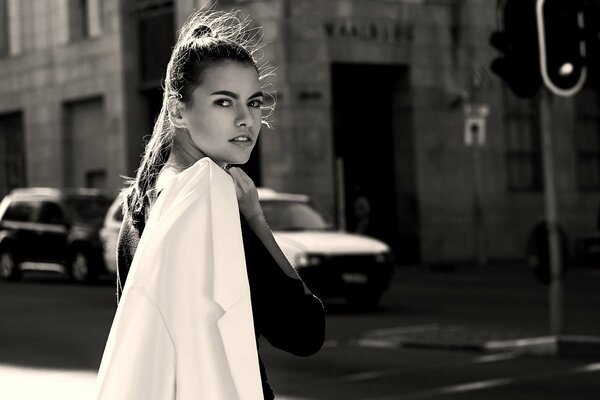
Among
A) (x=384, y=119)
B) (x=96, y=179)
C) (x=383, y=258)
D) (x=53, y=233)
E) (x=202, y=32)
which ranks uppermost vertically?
(x=384, y=119)

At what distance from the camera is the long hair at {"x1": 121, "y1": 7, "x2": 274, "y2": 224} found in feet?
7.89

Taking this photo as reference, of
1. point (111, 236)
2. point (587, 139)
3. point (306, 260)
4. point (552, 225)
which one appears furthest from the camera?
point (587, 139)

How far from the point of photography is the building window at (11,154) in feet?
122

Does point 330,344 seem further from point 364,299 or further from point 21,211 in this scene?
point 21,211

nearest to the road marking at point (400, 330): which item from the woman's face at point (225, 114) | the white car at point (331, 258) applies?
the white car at point (331, 258)

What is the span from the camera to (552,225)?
1170 cm

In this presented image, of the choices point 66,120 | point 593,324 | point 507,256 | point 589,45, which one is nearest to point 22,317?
point 593,324

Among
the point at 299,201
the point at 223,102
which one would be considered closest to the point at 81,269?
the point at 299,201

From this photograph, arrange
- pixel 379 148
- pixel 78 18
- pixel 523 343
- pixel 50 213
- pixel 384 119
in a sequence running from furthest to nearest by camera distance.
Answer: pixel 78 18 → pixel 379 148 → pixel 384 119 → pixel 50 213 → pixel 523 343

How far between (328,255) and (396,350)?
401cm

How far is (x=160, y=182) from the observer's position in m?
2.32

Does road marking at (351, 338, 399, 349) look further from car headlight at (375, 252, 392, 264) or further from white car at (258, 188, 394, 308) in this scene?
car headlight at (375, 252, 392, 264)

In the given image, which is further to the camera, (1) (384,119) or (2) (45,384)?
(1) (384,119)

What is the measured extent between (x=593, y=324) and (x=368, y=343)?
111 inches
